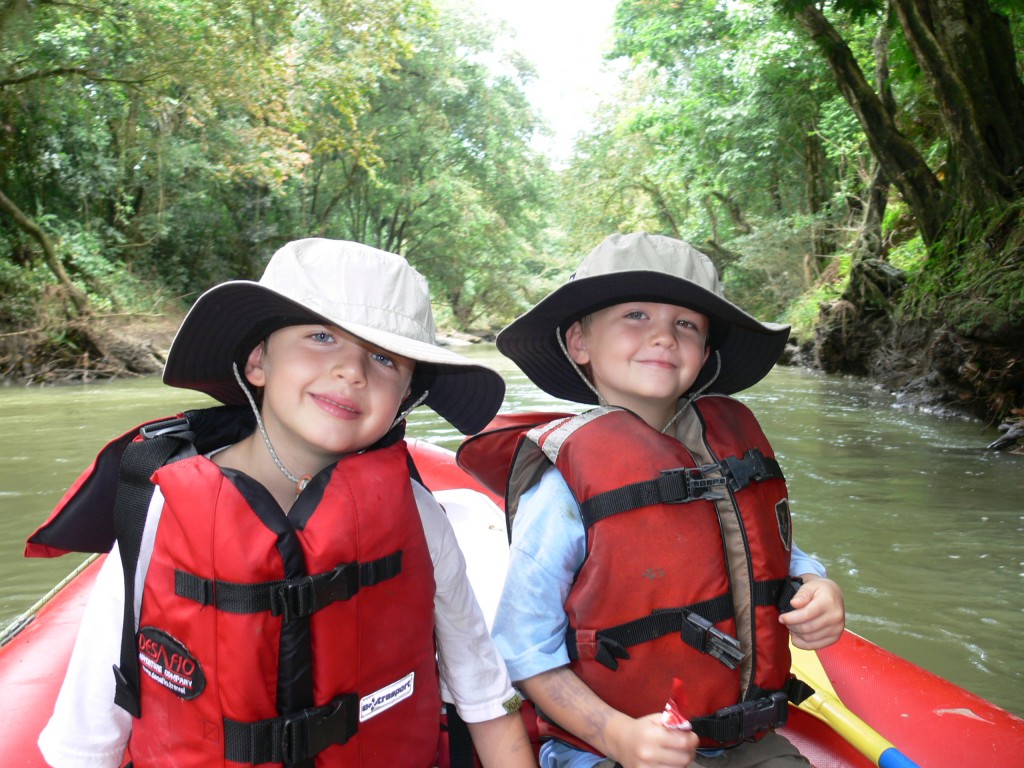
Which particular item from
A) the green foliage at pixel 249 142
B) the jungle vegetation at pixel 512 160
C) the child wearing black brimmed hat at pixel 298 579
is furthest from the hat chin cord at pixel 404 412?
the green foliage at pixel 249 142

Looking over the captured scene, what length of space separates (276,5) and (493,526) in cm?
857

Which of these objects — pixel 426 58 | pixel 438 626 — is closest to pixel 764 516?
pixel 438 626

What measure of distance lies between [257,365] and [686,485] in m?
0.74

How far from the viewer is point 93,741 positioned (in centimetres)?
115

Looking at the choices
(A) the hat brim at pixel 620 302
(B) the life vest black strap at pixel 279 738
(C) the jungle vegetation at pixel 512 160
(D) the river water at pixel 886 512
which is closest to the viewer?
(B) the life vest black strap at pixel 279 738

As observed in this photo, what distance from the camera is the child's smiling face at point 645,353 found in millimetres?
1482

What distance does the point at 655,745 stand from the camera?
3.74 feet

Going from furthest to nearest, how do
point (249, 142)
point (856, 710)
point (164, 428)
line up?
point (249, 142) → point (856, 710) → point (164, 428)

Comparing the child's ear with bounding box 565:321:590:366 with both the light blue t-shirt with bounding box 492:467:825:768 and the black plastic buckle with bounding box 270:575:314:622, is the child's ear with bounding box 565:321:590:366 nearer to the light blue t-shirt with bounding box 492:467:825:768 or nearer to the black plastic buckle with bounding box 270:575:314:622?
the light blue t-shirt with bounding box 492:467:825:768

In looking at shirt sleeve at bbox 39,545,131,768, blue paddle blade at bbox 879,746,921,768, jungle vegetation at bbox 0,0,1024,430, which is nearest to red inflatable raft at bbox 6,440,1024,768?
blue paddle blade at bbox 879,746,921,768

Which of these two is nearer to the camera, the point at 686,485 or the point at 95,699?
the point at 95,699

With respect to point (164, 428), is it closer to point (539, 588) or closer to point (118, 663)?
point (118, 663)

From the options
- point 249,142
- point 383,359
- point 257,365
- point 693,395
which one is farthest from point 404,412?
point 249,142

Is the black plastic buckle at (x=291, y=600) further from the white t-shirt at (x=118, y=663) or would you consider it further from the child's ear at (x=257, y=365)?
the child's ear at (x=257, y=365)
